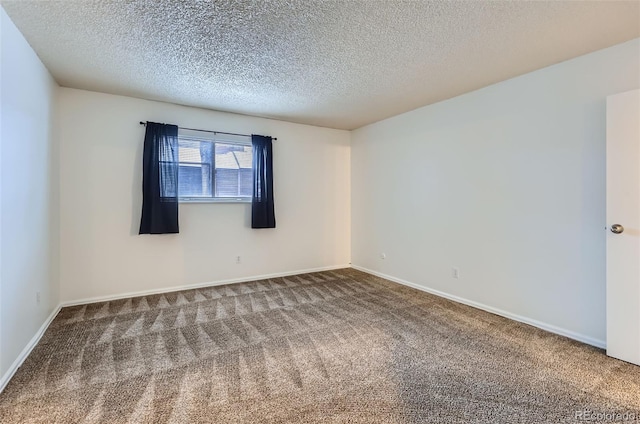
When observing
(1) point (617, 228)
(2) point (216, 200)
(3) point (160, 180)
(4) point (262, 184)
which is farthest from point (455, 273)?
(3) point (160, 180)

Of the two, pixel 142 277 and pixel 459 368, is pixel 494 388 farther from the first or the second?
pixel 142 277

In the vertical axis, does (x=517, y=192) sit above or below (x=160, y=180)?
below

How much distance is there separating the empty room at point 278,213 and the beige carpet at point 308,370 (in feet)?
0.06

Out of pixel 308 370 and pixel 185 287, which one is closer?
pixel 308 370

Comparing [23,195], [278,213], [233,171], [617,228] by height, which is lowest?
[617,228]

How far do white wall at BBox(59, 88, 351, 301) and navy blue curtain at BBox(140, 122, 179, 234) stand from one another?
16cm

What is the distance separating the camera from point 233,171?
14.1 feet

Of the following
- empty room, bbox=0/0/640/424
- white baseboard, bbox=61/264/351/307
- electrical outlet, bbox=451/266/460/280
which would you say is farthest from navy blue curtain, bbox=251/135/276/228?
electrical outlet, bbox=451/266/460/280

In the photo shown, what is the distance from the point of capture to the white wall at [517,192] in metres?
A: 2.43

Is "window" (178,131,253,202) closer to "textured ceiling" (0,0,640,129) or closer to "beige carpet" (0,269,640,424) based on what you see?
"textured ceiling" (0,0,640,129)

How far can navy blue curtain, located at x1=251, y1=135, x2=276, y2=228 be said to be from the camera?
4.30m

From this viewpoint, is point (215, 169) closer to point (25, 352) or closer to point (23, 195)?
point (23, 195)

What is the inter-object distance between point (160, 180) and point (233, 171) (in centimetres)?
97

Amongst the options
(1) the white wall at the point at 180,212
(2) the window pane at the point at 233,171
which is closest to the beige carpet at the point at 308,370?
(1) the white wall at the point at 180,212
